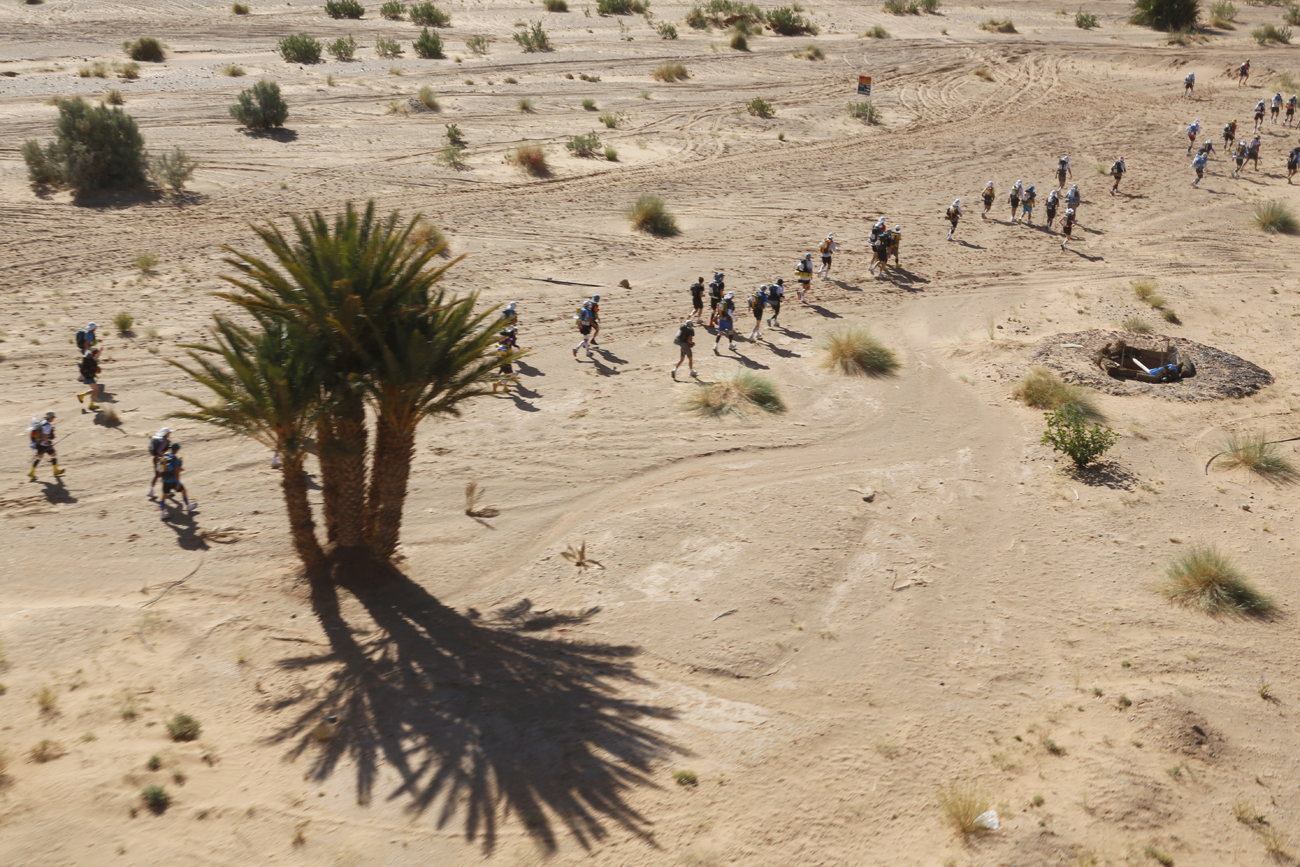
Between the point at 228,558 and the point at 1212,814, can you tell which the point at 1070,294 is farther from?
the point at 228,558

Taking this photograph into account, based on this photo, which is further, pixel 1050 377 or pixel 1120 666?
pixel 1050 377

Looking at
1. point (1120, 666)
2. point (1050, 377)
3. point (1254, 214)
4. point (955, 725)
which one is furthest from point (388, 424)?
point (1254, 214)

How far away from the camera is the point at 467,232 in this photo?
26594 millimetres

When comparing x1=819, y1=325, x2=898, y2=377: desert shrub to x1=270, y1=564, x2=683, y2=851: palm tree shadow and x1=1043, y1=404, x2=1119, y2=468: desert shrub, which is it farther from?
x1=270, y1=564, x2=683, y2=851: palm tree shadow

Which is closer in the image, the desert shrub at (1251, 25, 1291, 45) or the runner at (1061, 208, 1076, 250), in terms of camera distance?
the runner at (1061, 208, 1076, 250)

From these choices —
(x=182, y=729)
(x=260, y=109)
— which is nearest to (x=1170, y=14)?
(x=260, y=109)

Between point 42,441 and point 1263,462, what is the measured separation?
20.7m

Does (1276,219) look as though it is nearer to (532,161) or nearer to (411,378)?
(532,161)

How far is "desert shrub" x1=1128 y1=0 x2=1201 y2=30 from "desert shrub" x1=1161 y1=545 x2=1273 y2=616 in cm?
5536

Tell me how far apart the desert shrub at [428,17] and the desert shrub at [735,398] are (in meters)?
37.6

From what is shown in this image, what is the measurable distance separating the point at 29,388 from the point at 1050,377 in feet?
67.1

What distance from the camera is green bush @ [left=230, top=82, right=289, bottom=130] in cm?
3250

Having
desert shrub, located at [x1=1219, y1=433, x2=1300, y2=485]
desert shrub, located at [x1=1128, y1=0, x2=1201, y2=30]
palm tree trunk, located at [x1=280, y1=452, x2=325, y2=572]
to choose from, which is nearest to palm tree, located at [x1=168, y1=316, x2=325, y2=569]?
palm tree trunk, located at [x1=280, y1=452, x2=325, y2=572]

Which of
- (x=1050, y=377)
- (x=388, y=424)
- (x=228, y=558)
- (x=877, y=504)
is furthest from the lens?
(x=1050, y=377)
